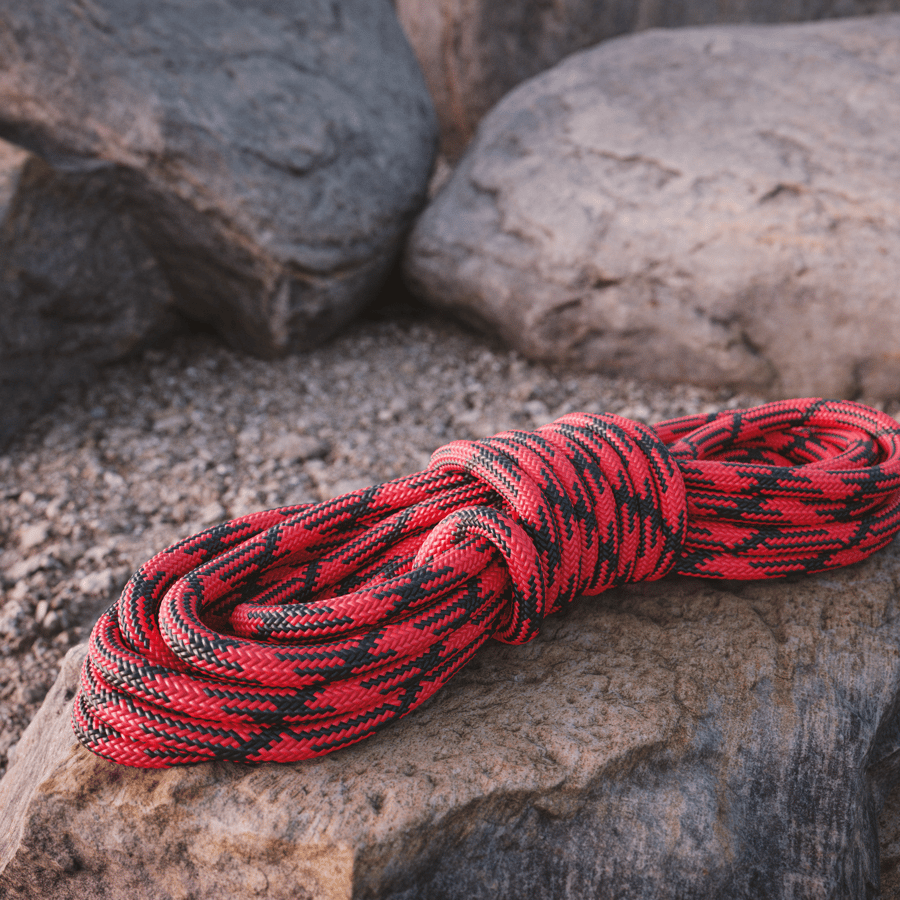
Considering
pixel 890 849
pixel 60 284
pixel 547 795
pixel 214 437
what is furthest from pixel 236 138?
pixel 890 849

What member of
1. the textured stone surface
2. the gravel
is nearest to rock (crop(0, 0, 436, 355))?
the gravel

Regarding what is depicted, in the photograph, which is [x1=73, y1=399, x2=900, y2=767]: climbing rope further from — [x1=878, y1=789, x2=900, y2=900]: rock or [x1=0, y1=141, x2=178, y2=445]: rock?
[x1=0, y1=141, x2=178, y2=445]: rock

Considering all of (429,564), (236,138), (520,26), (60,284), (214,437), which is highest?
(520,26)

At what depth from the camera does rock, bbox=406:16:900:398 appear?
7.55 feet

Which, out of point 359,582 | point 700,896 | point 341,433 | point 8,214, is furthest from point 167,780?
point 8,214

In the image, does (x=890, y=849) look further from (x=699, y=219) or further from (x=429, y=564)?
(x=699, y=219)

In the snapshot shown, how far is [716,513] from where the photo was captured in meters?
1.24

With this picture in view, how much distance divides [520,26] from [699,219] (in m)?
2.35

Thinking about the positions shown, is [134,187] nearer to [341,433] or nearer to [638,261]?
[341,433]

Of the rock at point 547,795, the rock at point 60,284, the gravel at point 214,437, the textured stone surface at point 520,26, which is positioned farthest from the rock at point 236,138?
the rock at point 547,795

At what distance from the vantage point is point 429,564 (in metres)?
1.09

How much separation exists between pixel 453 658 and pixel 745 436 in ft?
2.33

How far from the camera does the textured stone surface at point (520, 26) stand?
13.3 ft

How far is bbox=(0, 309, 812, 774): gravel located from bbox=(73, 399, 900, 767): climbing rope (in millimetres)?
813
